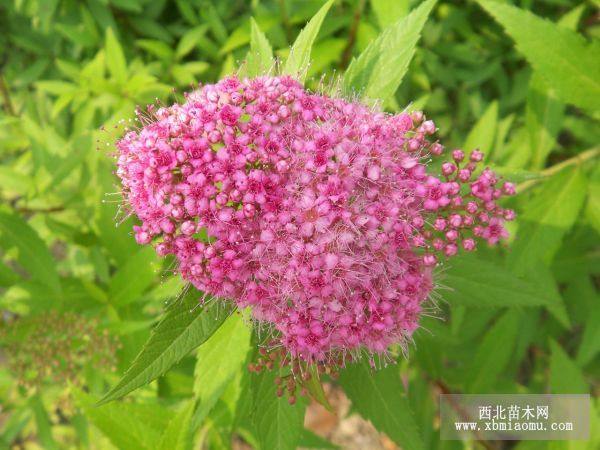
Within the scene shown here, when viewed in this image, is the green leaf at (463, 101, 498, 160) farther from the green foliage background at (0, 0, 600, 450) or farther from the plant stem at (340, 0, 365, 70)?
the plant stem at (340, 0, 365, 70)

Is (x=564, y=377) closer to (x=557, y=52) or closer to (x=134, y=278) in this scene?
(x=557, y=52)

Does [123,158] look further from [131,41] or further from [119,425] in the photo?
[131,41]

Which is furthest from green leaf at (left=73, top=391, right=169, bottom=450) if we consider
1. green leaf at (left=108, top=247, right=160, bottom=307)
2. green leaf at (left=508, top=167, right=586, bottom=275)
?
green leaf at (left=508, top=167, right=586, bottom=275)

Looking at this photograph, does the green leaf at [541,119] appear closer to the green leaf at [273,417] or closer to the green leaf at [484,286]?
the green leaf at [484,286]

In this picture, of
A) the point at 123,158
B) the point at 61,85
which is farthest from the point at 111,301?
the point at 61,85

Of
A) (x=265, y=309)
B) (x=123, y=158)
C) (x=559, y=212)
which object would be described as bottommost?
(x=559, y=212)

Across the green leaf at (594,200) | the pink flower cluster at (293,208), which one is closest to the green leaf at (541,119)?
the green leaf at (594,200)

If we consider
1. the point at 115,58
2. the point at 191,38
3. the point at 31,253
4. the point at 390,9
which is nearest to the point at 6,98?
the point at 115,58
